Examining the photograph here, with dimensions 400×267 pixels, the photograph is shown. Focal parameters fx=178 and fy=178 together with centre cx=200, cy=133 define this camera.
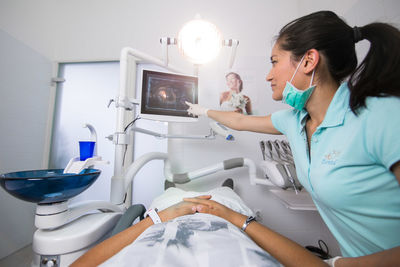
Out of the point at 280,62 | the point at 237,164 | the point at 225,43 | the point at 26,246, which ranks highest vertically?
the point at 225,43

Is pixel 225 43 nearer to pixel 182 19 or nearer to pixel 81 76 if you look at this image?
pixel 182 19

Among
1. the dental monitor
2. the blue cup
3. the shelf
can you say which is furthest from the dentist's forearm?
the shelf

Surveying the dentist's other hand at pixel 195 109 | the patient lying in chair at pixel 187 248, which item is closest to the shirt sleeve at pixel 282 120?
the dentist's other hand at pixel 195 109

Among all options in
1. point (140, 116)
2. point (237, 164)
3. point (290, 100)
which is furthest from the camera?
point (237, 164)

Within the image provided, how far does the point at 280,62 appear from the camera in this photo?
68cm

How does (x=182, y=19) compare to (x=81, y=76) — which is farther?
(x=81, y=76)

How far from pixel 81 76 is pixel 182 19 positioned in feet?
3.88

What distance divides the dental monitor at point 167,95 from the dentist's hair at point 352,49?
0.61 metres

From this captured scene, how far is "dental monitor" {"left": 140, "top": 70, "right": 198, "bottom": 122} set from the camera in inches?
41.5

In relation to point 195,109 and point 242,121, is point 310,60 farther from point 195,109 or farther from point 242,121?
point 195,109

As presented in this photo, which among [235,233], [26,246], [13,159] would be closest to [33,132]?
[13,159]

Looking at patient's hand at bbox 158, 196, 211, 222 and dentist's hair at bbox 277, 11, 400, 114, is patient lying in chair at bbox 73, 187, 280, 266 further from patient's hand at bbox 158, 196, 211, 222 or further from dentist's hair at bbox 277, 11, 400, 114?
dentist's hair at bbox 277, 11, 400, 114

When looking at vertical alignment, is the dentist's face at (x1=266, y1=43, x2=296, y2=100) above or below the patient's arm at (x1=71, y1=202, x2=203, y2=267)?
above

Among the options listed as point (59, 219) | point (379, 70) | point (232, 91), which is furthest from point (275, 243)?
point (232, 91)
